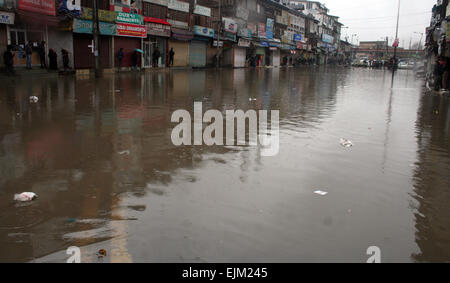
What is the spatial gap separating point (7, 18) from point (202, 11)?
890 inches

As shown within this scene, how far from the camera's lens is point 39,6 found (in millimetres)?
21609

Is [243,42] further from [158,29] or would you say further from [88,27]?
[88,27]

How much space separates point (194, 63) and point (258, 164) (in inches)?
1385

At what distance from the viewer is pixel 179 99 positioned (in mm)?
13766

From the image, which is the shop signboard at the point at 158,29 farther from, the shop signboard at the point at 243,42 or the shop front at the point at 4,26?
the shop signboard at the point at 243,42

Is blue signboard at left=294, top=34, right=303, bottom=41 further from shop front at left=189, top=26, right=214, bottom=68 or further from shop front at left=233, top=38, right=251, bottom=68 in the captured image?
shop front at left=189, top=26, right=214, bottom=68

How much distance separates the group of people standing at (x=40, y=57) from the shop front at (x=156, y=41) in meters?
9.12

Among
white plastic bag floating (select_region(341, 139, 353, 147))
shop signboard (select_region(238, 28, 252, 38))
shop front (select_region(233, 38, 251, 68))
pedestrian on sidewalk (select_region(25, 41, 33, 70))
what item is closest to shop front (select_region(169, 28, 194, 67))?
shop front (select_region(233, 38, 251, 68))

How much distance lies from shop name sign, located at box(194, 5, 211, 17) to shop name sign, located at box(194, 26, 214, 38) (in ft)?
4.85

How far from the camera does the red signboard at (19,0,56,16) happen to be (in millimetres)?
20469

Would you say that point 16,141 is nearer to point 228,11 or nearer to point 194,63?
point 194,63

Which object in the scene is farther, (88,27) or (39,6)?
(88,27)

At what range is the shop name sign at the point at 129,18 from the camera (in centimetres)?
2857

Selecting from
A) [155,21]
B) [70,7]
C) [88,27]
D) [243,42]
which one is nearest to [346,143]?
[70,7]
